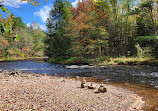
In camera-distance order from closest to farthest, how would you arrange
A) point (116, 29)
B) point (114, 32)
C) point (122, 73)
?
point (122, 73) < point (116, 29) < point (114, 32)

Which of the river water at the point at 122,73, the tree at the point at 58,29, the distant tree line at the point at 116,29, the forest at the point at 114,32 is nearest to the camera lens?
the river water at the point at 122,73

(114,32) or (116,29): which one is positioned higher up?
(116,29)

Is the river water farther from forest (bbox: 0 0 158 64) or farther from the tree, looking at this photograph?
the tree

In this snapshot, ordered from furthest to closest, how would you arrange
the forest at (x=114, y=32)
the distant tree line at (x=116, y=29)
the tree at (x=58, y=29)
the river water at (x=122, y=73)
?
the tree at (x=58, y=29) < the distant tree line at (x=116, y=29) < the forest at (x=114, y=32) < the river water at (x=122, y=73)

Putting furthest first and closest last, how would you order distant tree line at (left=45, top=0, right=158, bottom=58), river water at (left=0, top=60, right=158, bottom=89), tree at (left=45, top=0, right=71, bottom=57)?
1. tree at (left=45, top=0, right=71, bottom=57)
2. distant tree line at (left=45, top=0, right=158, bottom=58)
3. river water at (left=0, top=60, right=158, bottom=89)

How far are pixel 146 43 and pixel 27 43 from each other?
3671cm

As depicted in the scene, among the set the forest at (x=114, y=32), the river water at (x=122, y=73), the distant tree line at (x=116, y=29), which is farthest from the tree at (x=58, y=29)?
the river water at (x=122, y=73)

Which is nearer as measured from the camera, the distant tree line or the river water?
the river water

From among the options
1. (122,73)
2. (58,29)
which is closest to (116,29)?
(58,29)

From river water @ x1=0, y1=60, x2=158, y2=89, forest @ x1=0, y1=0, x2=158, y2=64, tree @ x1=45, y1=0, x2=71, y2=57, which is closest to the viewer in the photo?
river water @ x1=0, y1=60, x2=158, y2=89

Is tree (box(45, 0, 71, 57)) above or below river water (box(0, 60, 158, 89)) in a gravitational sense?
above

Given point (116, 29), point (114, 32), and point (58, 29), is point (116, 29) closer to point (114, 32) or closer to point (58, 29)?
point (114, 32)

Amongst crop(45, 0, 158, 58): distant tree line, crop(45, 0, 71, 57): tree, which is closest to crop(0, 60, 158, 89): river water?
crop(45, 0, 158, 58): distant tree line

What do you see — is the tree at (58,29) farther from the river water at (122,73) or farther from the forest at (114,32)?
the river water at (122,73)
